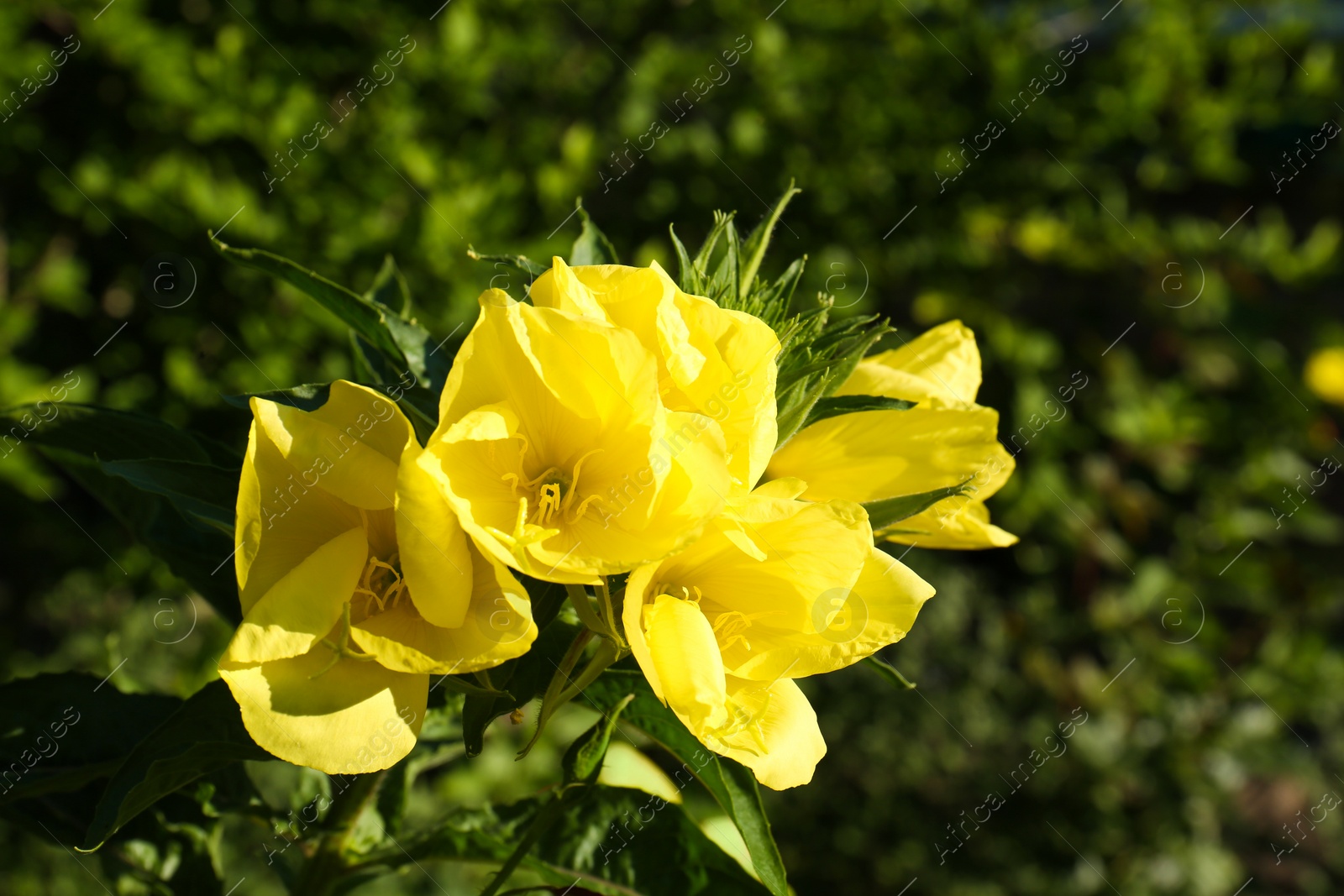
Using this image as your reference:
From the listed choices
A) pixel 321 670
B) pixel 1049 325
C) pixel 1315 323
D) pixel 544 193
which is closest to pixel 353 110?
pixel 544 193

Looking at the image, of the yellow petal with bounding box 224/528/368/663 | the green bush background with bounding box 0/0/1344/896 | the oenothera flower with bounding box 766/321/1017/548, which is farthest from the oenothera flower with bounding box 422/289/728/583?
the green bush background with bounding box 0/0/1344/896

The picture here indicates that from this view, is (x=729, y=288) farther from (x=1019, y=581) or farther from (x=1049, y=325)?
(x=1019, y=581)

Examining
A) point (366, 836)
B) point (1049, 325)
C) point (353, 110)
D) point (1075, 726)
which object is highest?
point (353, 110)

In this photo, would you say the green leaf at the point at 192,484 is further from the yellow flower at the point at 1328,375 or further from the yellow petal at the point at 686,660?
the yellow flower at the point at 1328,375

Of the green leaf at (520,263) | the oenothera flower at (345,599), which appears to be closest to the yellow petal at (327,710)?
the oenothera flower at (345,599)

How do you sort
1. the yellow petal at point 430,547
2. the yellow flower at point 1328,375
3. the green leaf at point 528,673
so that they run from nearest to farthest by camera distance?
the yellow petal at point 430,547, the green leaf at point 528,673, the yellow flower at point 1328,375
